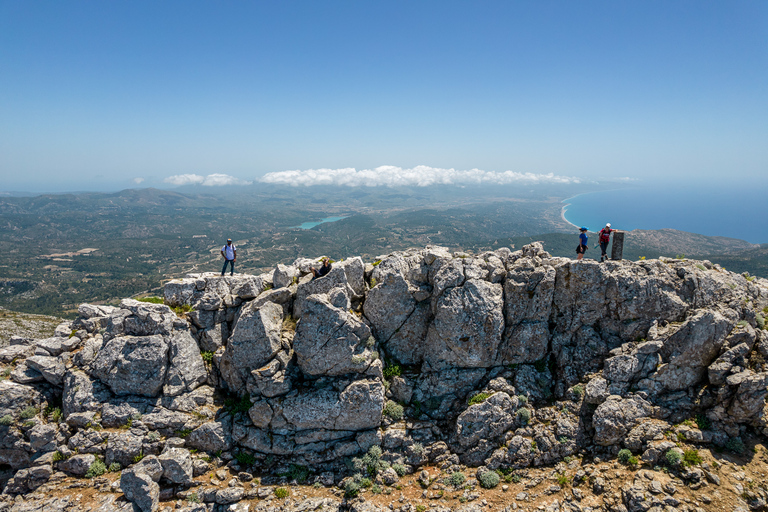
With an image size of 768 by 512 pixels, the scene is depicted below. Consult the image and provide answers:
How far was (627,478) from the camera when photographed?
50.6ft

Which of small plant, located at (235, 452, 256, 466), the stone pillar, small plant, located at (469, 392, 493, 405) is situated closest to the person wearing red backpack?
the stone pillar

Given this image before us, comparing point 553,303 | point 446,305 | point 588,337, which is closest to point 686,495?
point 588,337

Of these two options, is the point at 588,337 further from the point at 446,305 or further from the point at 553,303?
the point at 446,305

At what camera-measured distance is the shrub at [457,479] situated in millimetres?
17594

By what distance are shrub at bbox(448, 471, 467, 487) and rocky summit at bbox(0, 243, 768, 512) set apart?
6 centimetres

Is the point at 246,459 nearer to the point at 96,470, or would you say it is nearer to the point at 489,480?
the point at 96,470

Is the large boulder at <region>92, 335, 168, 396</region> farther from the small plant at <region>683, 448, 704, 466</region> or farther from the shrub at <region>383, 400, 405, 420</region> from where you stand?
the small plant at <region>683, 448, 704, 466</region>

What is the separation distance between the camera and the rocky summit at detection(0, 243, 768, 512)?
16406 millimetres

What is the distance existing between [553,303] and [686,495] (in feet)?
35.7

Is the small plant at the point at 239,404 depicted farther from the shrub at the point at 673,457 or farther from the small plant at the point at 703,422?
the small plant at the point at 703,422

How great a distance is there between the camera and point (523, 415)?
18.8 meters

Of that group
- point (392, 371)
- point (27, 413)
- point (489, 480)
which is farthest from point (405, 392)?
point (27, 413)

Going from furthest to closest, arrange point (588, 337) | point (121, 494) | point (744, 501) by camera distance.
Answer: point (588, 337), point (121, 494), point (744, 501)

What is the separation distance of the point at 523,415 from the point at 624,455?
5.10 metres
